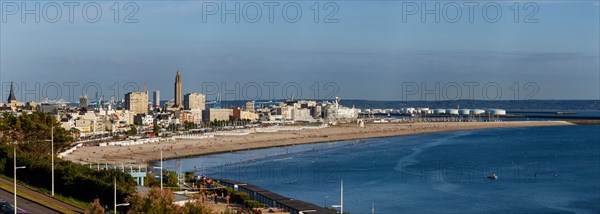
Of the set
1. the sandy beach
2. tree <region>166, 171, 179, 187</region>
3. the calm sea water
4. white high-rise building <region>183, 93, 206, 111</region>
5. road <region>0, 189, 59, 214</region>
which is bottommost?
the calm sea water

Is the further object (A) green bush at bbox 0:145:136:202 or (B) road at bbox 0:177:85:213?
(A) green bush at bbox 0:145:136:202

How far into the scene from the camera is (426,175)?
127 ft

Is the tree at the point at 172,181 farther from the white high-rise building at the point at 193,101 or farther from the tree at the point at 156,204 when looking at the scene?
the white high-rise building at the point at 193,101

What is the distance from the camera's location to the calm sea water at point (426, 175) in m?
28.8

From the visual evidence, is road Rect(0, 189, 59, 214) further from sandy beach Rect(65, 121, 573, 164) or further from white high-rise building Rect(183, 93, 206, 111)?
white high-rise building Rect(183, 93, 206, 111)

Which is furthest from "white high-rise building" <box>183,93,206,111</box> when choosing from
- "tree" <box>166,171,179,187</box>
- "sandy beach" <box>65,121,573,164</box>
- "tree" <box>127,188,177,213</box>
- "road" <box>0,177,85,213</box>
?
"tree" <box>127,188,177,213</box>

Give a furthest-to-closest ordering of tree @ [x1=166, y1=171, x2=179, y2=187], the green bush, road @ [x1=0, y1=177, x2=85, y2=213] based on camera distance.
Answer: tree @ [x1=166, y1=171, x2=179, y2=187]
the green bush
road @ [x1=0, y1=177, x2=85, y2=213]

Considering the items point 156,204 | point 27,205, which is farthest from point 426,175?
point 156,204

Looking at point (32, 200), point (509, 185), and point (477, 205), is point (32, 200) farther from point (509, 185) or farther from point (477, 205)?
point (509, 185)

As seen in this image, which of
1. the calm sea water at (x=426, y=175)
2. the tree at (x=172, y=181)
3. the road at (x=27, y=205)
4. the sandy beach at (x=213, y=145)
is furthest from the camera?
the sandy beach at (x=213, y=145)

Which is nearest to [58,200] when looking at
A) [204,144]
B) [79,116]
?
[204,144]

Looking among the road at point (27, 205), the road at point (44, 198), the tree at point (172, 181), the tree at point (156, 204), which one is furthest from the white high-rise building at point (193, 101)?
the tree at point (156, 204)

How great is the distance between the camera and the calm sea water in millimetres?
28844

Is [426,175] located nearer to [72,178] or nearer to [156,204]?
[72,178]
